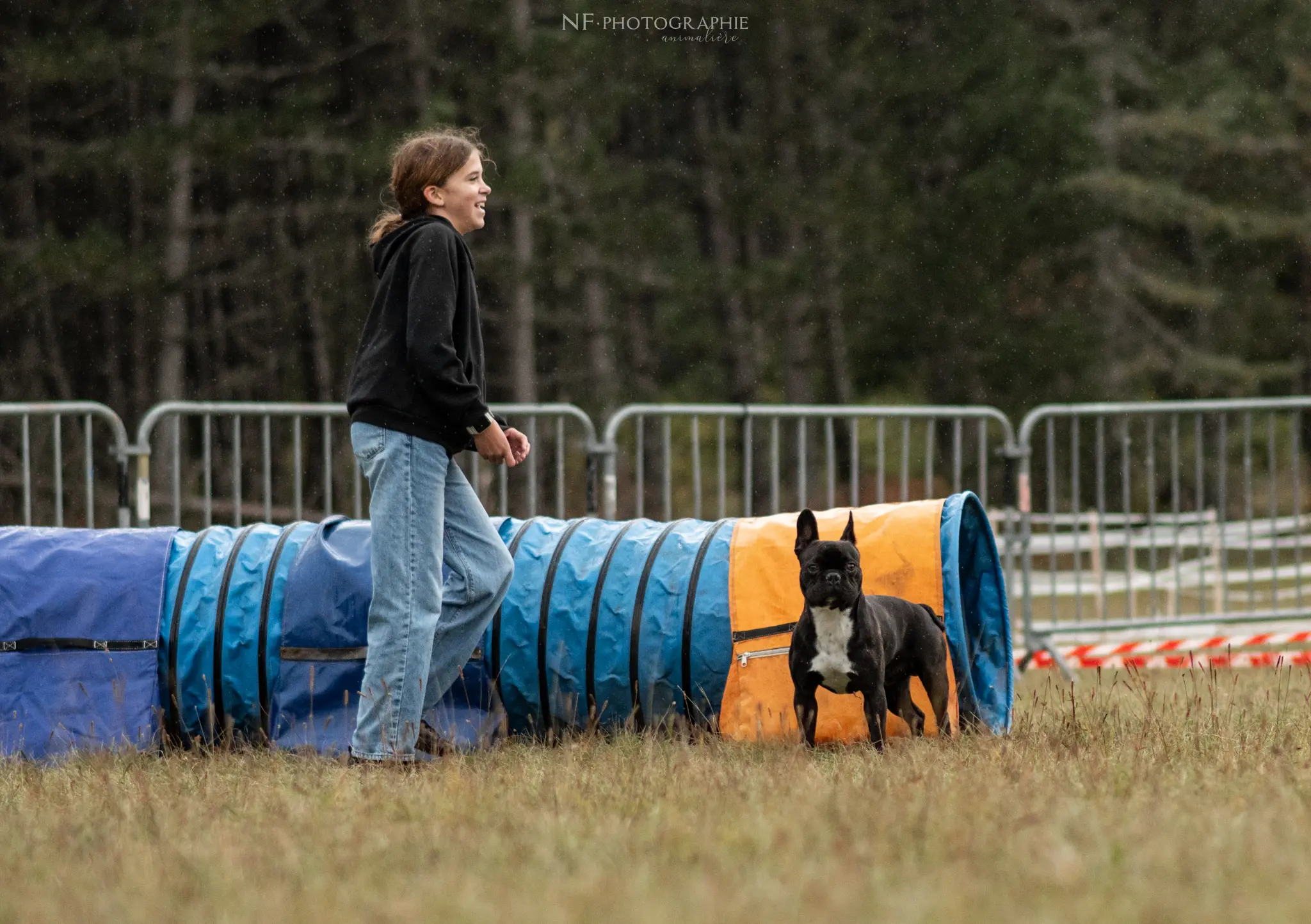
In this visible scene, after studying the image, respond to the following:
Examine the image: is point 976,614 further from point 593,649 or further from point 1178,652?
point 1178,652

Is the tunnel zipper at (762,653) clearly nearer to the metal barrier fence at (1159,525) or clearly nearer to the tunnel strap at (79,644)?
the tunnel strap at (79,644)

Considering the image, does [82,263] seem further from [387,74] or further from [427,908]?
[427,908]

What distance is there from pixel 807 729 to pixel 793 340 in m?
19.5

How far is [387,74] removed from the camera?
70.2 feet

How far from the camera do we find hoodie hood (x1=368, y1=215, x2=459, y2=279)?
505cm

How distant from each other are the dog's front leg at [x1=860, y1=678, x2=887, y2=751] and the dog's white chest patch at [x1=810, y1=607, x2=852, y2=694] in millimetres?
99

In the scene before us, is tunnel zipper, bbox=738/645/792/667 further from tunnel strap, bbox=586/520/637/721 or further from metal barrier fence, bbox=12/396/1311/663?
metal barrier fence, bbox=12/396/1311/663

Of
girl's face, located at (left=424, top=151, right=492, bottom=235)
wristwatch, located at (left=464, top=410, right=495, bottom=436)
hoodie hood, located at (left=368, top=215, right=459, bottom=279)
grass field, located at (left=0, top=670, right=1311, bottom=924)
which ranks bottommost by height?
grass field, located at (left=0, top=670, right=1311, bottom=924)

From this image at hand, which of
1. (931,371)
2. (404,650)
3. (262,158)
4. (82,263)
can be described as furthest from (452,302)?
(931,371)

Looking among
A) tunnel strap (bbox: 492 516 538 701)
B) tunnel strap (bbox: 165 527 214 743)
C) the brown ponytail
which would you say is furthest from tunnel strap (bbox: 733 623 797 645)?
tunnel strap (bbox: 165 527 214 743)

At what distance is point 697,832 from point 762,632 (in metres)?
1.96

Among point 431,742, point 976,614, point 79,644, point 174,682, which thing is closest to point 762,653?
point 976,614

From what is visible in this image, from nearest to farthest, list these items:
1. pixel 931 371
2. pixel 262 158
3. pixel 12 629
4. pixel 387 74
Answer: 1. pixel 12 629
2. pixel 262 158
3. pixel 387 74
4. pixel 931 371

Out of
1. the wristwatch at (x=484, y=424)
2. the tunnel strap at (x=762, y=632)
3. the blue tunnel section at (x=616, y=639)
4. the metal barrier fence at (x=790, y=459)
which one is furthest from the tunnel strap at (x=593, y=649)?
the metal barrier fence at (x=790, y=459)
